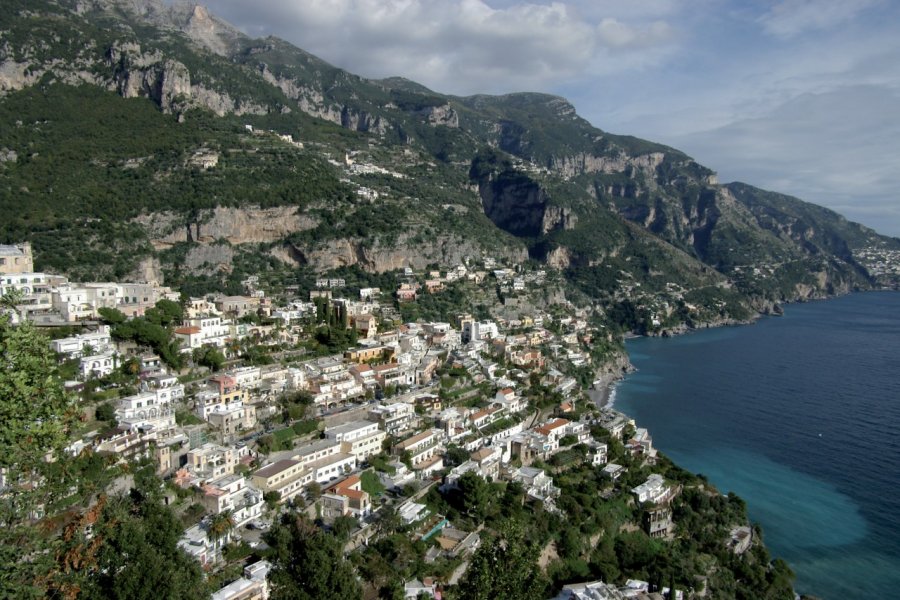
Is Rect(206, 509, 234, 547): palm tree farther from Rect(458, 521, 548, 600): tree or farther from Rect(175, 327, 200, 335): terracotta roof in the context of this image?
Rect(175, 327, 200, 335): terracotta roof

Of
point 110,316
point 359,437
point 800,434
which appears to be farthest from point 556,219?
point 110,316

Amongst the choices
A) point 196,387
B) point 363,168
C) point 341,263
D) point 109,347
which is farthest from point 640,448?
point 363,168

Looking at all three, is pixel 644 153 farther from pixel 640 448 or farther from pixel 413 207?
pixel 640 448

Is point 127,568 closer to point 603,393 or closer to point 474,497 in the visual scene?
point 474,497

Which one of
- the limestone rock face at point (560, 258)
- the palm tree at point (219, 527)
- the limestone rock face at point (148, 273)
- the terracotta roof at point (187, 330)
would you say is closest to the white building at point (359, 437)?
the palm tree at point (219, 527)

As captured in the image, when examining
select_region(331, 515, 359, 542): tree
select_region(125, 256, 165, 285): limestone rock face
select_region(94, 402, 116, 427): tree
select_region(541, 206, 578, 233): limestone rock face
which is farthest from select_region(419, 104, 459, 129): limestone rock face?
select_region(331, 515, 359, 542): tree

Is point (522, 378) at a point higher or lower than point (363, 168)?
lower
